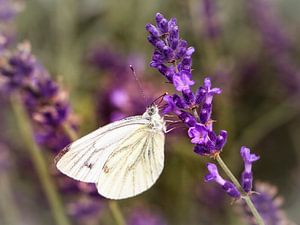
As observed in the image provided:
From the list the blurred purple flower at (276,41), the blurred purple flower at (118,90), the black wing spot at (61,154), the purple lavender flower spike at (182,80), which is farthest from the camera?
the blurred purple flower at (276,41)

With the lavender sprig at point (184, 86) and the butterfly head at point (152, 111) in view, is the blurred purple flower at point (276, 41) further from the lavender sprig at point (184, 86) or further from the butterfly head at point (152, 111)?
the lavender sprig at point (184, 86)

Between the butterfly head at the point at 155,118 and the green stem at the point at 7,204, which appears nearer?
the butterfly head at the point at 155,118

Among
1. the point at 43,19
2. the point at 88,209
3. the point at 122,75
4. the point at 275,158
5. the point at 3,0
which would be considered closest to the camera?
the point at 88,209

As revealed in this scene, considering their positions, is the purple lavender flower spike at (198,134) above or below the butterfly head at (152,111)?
below

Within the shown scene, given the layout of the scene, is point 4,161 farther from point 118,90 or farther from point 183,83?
point 183,83

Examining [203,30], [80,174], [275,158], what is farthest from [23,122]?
[275,158]

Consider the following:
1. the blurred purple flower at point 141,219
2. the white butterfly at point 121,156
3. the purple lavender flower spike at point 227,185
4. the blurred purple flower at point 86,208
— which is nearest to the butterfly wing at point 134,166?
the white butterfly at point 121,156

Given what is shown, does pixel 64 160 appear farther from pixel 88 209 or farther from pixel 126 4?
pixel 126 4
